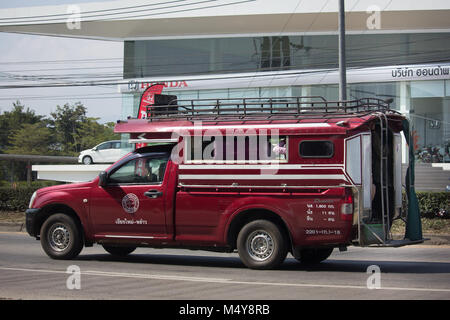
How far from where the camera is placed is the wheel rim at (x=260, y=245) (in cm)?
1050

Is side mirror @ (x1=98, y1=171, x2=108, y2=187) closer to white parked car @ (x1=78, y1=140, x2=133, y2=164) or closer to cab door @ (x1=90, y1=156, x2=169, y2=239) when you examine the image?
cab door @ (x1=90, y1=156, x2=169, y2=239)

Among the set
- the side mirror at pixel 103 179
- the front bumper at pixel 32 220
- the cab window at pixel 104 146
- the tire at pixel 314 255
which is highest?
the cab window at pixel 104 146

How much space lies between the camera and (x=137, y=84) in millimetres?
45156

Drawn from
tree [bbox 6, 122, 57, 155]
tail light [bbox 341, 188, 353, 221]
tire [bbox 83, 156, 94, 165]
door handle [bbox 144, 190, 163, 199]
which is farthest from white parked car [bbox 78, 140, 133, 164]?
tree [bbox 6, 122, 57, 155]

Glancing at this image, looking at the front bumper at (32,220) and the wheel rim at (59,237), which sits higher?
the front bumper at (32,220)

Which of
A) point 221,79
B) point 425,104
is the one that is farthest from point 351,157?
point 221,79

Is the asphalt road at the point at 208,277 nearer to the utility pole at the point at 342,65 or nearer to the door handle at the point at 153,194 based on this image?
the door handle at the point at 153,194

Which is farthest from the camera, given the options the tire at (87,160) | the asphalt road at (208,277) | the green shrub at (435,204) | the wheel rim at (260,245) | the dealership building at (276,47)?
the dealership building at (276,47)

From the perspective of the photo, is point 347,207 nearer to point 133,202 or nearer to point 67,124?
point 133,202

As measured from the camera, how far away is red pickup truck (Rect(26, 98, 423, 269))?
10211 millimetres

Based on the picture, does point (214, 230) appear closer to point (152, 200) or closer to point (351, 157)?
point (152, 200)

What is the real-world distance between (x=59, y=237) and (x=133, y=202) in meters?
1.79

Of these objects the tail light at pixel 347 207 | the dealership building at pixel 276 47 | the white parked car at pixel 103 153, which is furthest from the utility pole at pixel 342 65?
the dealership building at pixel 276 47
